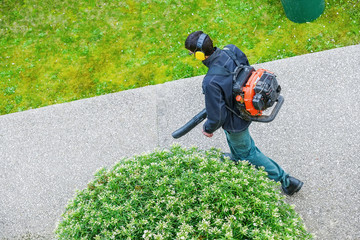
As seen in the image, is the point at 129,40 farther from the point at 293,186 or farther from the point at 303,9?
the point at 293,186

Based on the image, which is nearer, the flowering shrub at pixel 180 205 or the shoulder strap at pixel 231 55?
the flowering shrub at pixel 180 205

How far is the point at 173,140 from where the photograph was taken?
4887 millimetres

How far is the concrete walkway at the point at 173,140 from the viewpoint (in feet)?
13.5

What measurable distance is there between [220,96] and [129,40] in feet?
12.3

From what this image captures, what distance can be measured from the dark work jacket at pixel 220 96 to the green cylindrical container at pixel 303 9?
8.93 ft

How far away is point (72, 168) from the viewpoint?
4898 mm

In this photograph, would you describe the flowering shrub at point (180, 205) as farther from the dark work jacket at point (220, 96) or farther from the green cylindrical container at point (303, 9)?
the green cylindrical container at point (303, 9)

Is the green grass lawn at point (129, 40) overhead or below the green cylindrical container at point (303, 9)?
below

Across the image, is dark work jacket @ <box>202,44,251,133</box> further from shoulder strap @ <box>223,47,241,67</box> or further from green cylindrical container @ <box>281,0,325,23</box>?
green cylindrical container @ <box>281,0,325,23</box>

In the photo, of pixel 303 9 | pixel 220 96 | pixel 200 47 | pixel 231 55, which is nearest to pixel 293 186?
pixel 220 96

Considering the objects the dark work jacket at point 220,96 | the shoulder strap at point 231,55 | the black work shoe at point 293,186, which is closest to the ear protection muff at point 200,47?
the dark work jacket at point 220,96

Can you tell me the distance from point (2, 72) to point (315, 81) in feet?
17.8

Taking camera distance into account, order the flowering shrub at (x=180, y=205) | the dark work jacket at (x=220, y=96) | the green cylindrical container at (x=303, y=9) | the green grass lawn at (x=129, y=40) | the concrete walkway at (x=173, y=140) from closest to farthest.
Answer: the flowering shrub at (x=180, y=205), the dark work jacket at (x=220, y=96), the concrete walkway at (x=173, y=140), the green cylindrical container at (x=303, y=9), the green grass lawn at (x=129, y=40)

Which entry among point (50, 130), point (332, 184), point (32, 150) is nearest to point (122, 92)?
point (50, 130)
